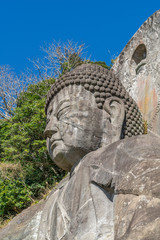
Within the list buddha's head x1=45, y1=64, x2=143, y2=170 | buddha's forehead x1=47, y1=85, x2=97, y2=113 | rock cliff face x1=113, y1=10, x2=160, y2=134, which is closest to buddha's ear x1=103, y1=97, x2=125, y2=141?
buddha's head x1=45, y1=64, x2=143, y2=170

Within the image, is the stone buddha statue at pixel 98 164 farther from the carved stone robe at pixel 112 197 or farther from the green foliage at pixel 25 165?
the green foliage at pixel 25 165

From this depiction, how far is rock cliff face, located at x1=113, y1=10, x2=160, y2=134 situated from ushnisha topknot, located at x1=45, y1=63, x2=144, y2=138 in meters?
0.76

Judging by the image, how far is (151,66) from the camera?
624cm

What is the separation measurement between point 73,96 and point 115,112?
57 centimetres

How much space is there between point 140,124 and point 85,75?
3.13 ft

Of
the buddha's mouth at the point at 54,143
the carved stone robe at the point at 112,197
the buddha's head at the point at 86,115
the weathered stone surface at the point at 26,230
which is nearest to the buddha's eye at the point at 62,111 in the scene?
the buddha's head at the point at 86,115

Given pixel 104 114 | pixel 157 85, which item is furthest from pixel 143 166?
pixel 157 85

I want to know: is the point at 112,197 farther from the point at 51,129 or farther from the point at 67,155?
the point at 51,129

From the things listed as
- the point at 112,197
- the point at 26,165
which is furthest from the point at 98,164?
→ the point at 26,165

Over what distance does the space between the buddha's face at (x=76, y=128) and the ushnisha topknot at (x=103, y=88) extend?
3.6 inches

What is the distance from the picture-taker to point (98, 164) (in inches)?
161

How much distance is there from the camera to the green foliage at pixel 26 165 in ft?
34.9

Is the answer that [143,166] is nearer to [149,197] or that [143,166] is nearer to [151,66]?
[149,197]

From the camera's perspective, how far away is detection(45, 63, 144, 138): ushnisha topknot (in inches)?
194
